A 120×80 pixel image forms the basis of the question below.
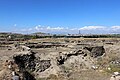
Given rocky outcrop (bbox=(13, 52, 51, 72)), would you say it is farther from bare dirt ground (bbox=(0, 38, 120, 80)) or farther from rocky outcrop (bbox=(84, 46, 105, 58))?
rocky outcrop (bbox=(84, 46, 105, 58))

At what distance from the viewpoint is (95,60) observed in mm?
35812

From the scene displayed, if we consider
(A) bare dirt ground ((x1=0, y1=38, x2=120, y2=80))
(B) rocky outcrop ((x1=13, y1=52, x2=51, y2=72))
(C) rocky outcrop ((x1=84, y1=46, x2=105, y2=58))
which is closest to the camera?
(A) bare dirt ground ((x1=0, y1=38, x2=120, y2=80))

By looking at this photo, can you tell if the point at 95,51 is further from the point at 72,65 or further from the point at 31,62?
the point at 31,62

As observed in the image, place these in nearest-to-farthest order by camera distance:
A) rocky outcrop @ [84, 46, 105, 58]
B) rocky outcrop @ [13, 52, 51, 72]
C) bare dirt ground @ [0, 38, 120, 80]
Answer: bare dirt ground @ [0, 38, 120, 80]
rocky outcrop @ [13, 52, 51, 72]
rocky outcrop @ [84, 46, 105, 58]

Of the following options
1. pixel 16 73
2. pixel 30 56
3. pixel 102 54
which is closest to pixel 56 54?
pixel 30 56

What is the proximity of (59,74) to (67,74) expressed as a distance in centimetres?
125

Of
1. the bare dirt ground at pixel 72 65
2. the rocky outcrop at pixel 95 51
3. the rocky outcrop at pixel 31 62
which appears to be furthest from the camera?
the rocky outcrop at pixel 95 51

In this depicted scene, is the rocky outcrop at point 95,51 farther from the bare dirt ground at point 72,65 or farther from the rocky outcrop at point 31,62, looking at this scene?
the rocky outcrop at point 31,62

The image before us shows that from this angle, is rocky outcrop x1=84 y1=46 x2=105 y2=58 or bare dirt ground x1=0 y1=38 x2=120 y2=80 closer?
bare dirt ground x1=0 y1=38 x2=120 y2=80

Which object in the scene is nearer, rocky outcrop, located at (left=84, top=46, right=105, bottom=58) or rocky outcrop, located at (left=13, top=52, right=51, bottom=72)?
rocky outcrop, located at (left=13, top=52, right=51, bottom=72)

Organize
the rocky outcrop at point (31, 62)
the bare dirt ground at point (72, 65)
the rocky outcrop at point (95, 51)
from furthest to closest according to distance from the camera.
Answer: the rocky outcrop at point (95, 51) → the rocky outcrop at point (31, 62) → the bare dirt ground at point (72, 65)

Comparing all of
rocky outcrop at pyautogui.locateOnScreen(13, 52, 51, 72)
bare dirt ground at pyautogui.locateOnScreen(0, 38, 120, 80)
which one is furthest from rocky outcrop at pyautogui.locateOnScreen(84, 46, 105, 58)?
rocky outcrop at pyautogui.locateOnScreen(13, 52, 51, 72)

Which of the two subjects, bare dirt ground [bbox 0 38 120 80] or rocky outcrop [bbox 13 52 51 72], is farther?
rocky outcrop [bbox 13 52 51 72]

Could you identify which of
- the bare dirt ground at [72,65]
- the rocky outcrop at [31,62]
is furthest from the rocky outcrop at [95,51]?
the rocky outcrop at [31,62]
